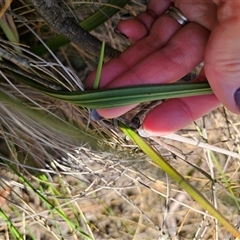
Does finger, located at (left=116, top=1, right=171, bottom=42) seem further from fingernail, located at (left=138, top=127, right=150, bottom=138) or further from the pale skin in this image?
fingernail, located at (left=138, top=127, right=150, bottom=138)

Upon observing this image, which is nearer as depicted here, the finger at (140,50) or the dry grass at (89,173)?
the finger at (140,50)

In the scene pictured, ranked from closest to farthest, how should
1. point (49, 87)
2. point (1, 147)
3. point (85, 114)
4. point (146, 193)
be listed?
point (49, 87) < point (85, 114) < point (1, 147) < point (146, 193)

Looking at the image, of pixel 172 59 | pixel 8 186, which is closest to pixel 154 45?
pixel 172 59

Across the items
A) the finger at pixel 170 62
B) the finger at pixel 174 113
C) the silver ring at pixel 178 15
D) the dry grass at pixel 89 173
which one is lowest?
the dry grass at pixel 89 173

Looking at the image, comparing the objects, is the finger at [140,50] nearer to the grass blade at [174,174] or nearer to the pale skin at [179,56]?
the pale skin at [179,56]

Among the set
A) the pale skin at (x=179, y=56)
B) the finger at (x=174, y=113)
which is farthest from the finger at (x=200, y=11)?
the finger at (x=174, y=113)

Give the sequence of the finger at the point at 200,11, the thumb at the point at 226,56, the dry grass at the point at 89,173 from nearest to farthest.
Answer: the thumb at the point at 226,56
the finger at the point at 200,11
the dry grass at the point at 89,173

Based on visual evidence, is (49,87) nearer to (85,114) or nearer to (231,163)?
(85,114)
